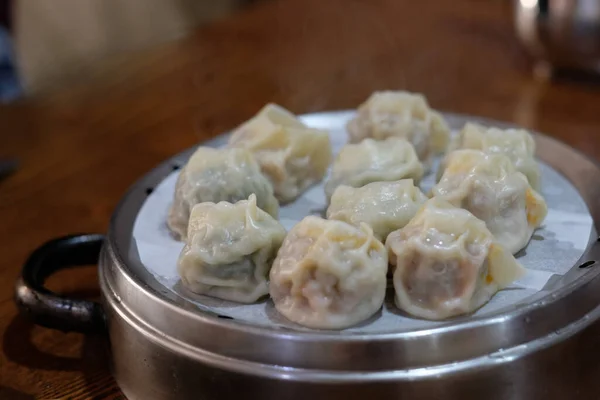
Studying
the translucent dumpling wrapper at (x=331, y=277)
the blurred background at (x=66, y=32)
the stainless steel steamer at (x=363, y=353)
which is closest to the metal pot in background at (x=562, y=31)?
the stainless steel steamer at (x=363, y=353)

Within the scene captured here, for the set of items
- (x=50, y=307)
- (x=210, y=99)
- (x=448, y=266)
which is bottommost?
(x=210, y=99)

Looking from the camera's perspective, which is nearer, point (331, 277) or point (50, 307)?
point (331, 277)

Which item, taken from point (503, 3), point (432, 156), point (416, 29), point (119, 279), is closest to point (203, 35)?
point (416, 29)

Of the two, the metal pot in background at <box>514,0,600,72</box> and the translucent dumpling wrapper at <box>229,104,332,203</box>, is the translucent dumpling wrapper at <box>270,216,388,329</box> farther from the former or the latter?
the metal pot in background at <box>514,0,600,72</box>

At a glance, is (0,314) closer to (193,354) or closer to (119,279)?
(119,279)

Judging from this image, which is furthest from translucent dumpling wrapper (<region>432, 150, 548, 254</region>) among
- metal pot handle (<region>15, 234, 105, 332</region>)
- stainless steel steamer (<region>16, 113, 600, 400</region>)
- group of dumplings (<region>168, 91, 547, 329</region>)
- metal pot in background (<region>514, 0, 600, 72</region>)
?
metal pot in background (<region>514, 0, 600, 72</region>)

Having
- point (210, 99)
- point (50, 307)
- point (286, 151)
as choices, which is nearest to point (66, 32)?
point (210, 99)

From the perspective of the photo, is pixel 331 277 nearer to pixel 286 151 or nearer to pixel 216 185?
pixel 216 185
